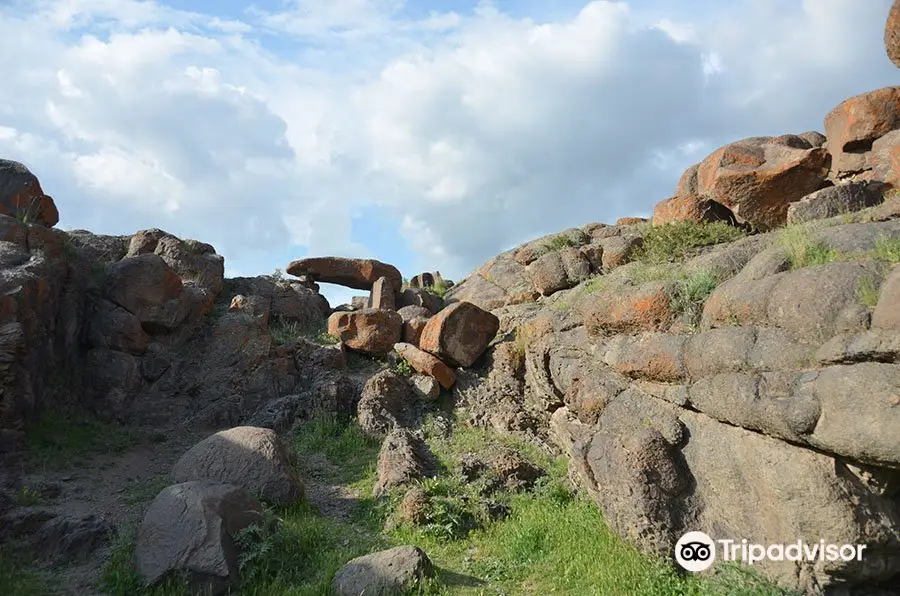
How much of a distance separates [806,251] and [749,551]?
3568mm

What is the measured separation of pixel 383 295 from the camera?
63.7 ft

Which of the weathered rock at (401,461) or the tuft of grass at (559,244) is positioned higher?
the tuft of grass at (559,244)

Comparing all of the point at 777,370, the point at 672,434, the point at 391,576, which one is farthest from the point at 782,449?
the point at 391,576

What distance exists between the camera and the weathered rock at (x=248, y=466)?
389 inches

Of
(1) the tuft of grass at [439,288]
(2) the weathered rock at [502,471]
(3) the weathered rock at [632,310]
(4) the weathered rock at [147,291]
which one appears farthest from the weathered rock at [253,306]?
(3) the weathered rock at [632,310]

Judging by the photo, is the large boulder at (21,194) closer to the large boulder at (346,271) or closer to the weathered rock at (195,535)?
the large boulder at (346,271)

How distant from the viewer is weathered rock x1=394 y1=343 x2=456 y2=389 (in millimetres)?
14203

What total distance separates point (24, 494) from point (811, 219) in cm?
1306

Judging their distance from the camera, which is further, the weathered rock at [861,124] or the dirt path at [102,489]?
the weathered rock at [861,124]

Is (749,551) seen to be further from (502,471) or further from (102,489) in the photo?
(102,489)

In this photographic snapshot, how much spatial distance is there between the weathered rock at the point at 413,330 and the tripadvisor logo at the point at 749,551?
9273 millimetres

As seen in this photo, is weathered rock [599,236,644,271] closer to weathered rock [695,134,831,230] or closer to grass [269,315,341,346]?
weathered rock [695,134,831,230]

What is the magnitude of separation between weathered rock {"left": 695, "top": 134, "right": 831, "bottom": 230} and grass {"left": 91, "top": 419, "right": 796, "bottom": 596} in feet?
21.2

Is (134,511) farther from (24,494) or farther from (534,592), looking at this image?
(534,592)
